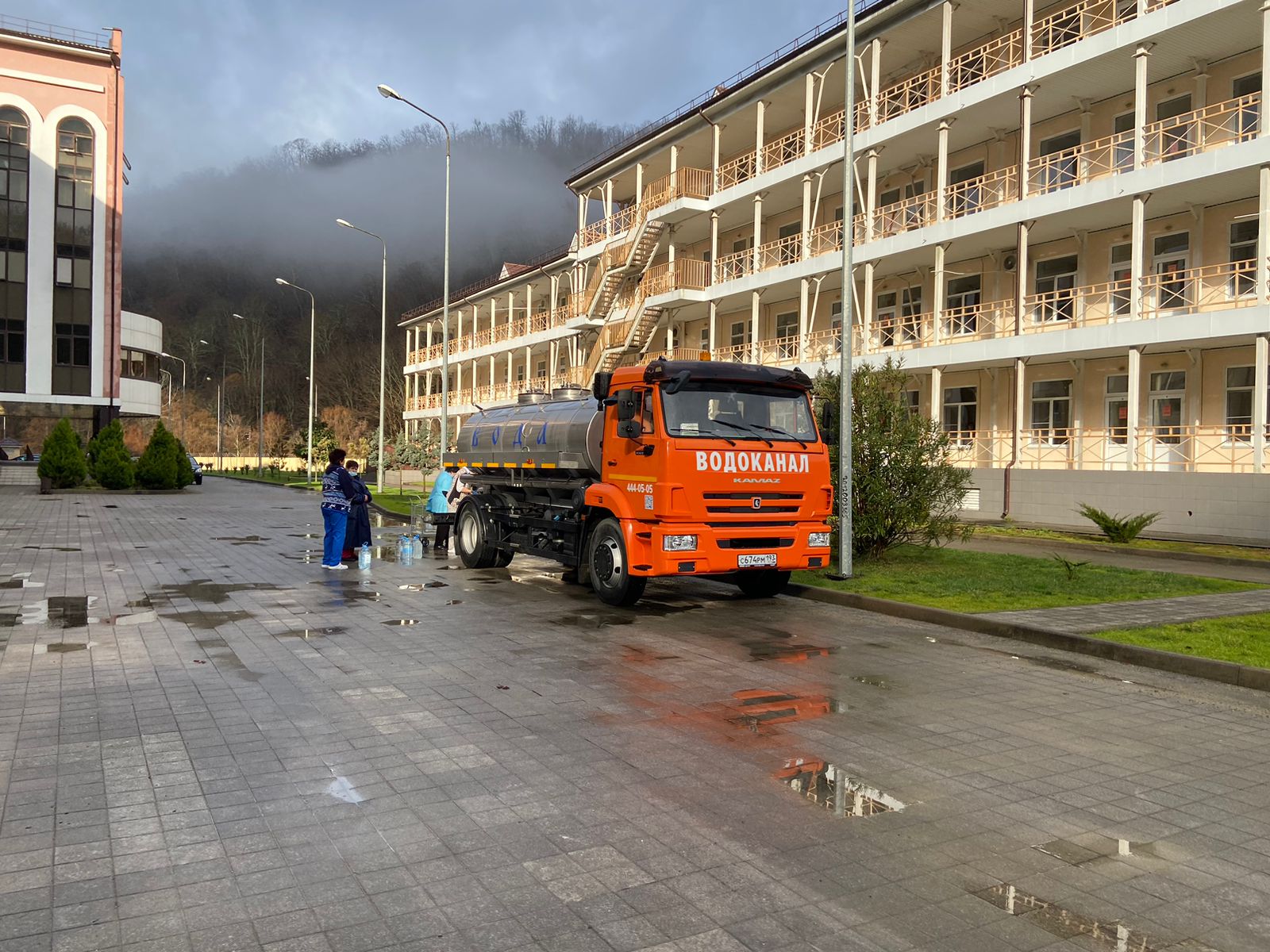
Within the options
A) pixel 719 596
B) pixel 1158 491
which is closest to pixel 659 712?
pixel 719 596

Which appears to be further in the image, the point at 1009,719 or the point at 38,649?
the point at 38,649

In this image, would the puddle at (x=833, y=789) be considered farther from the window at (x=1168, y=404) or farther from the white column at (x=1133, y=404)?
the window at (x=1168, y=404)

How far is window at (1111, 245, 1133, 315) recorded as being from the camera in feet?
83.3

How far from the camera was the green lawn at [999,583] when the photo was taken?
1168 cm

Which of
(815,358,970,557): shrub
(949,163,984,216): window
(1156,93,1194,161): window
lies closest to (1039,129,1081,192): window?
(949,163,984,216): window

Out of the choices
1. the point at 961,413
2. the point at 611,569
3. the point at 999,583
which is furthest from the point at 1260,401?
the point at 611,569

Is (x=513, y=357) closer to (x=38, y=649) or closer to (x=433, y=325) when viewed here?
(x=433, y=325)

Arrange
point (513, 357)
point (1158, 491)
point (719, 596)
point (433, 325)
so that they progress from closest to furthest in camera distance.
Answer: point (719, 596) < point (1158, 491) < point (513, 357) < point (433, 325)

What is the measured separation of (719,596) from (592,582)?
1942 mm

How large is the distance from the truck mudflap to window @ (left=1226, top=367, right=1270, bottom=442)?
16272 mm

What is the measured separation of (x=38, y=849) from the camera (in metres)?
4.14

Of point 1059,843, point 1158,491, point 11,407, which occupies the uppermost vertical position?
point 11,407

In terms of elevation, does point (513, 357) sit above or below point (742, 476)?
above

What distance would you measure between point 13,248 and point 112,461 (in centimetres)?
1496
